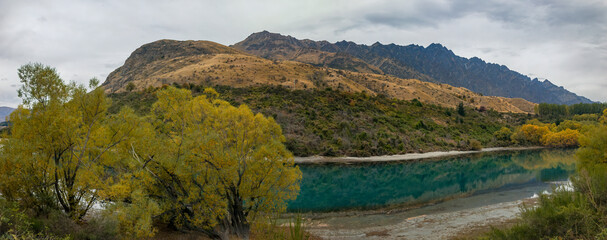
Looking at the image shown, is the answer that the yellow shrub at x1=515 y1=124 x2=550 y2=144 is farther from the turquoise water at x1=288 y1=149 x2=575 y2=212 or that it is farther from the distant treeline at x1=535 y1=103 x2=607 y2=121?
the distant treeline at x1=535 y1=103 x2=607 y2=121

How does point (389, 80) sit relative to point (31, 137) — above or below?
above

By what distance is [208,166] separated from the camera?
1470 cm

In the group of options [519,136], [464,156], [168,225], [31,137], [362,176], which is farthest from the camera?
[519,136]

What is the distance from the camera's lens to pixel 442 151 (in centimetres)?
6812

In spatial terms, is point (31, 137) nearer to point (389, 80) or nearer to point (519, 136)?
point (519, 136)

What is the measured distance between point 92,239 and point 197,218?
3.95 m

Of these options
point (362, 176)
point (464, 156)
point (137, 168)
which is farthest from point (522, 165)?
point (137, 168)

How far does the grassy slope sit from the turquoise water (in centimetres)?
823

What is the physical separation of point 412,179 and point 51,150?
39.7m

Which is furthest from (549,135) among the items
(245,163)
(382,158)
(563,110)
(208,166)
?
(208,166)

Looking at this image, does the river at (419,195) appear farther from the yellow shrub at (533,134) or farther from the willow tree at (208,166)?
the yellow shrub at (533,134)

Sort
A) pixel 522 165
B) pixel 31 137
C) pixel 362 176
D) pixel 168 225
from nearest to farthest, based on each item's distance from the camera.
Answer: pixel 31 137 < pixel 168 225 < pixel 362 176 < pixel 522 165

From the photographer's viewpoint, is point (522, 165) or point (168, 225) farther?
point (522, 165)

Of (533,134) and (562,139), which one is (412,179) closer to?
(533,134)
